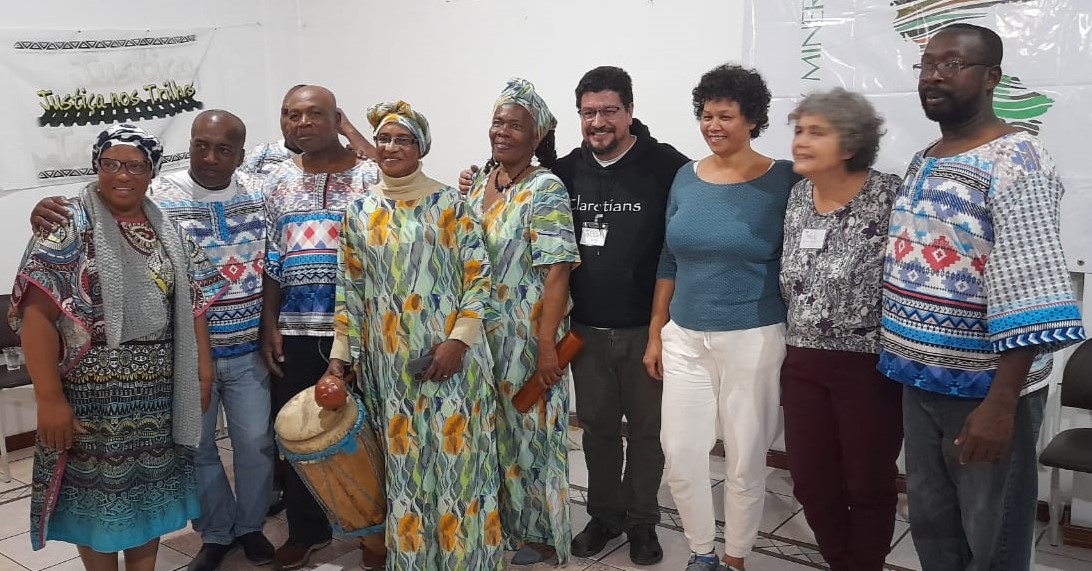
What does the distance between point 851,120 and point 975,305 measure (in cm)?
61

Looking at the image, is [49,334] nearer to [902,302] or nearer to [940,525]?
[902,302]

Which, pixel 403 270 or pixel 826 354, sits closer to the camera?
pixel 826 354

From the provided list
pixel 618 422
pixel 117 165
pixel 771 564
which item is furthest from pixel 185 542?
pixel 771 564

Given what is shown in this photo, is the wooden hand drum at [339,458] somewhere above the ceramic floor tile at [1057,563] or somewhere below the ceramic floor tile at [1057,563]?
above

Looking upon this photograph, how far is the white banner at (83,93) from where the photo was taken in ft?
14.2

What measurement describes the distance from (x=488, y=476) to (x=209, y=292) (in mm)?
1078

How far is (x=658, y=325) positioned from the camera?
2.78 m

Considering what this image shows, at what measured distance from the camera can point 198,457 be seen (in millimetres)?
2977

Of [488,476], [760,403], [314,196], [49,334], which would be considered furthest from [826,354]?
[49,334]

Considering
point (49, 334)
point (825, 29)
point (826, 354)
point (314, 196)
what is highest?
point (825, 29)

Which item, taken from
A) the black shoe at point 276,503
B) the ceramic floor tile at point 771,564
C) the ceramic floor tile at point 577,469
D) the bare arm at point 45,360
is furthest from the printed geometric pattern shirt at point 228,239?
the ceramic floor tile at point 771,564

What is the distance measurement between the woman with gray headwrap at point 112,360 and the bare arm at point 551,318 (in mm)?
1070

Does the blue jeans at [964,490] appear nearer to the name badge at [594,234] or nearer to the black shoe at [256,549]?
the name badge at [594,234]

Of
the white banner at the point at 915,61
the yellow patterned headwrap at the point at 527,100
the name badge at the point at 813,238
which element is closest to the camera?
the name badge at the point at 813,238
